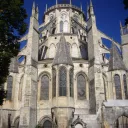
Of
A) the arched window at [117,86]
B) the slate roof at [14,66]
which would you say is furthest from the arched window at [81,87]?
the slate roof at [14,66]

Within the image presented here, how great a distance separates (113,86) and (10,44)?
728 inches

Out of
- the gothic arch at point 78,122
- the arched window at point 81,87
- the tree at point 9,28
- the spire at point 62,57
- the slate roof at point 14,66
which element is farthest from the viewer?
the slate roof at point 14,66

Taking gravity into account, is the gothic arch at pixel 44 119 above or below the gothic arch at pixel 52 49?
below

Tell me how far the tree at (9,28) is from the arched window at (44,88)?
15.2 m

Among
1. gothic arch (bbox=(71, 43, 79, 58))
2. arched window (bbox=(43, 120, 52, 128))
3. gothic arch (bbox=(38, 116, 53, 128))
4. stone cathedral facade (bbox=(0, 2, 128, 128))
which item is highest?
gothic arch (bbox=(71, 43, 79, 58))

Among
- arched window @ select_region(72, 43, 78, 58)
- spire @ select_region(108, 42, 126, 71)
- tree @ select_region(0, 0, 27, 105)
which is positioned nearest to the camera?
tree @ select_region(0, 0, 27, 105)

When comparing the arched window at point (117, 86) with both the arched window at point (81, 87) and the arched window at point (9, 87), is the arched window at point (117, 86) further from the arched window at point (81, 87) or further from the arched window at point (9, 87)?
the arched window at point (9, 87)

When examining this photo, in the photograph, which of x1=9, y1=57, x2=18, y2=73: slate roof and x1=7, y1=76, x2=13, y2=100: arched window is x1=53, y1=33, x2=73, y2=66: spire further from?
x1=7, y1=76, x2=13, y2=100: arched window

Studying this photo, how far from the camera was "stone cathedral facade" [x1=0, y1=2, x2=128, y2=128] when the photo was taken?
23048 mm

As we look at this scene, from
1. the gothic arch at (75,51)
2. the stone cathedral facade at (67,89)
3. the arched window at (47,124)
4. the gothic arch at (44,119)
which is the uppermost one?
the gothic arch at (75,51)

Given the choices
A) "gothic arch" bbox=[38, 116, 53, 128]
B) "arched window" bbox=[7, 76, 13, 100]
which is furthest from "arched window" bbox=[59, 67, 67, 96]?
"arched window" bbox=[7, 76, 13, 100]

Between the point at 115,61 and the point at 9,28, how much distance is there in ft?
64.4

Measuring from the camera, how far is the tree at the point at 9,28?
11.9 m

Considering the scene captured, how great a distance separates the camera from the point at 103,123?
2161 centimetres
